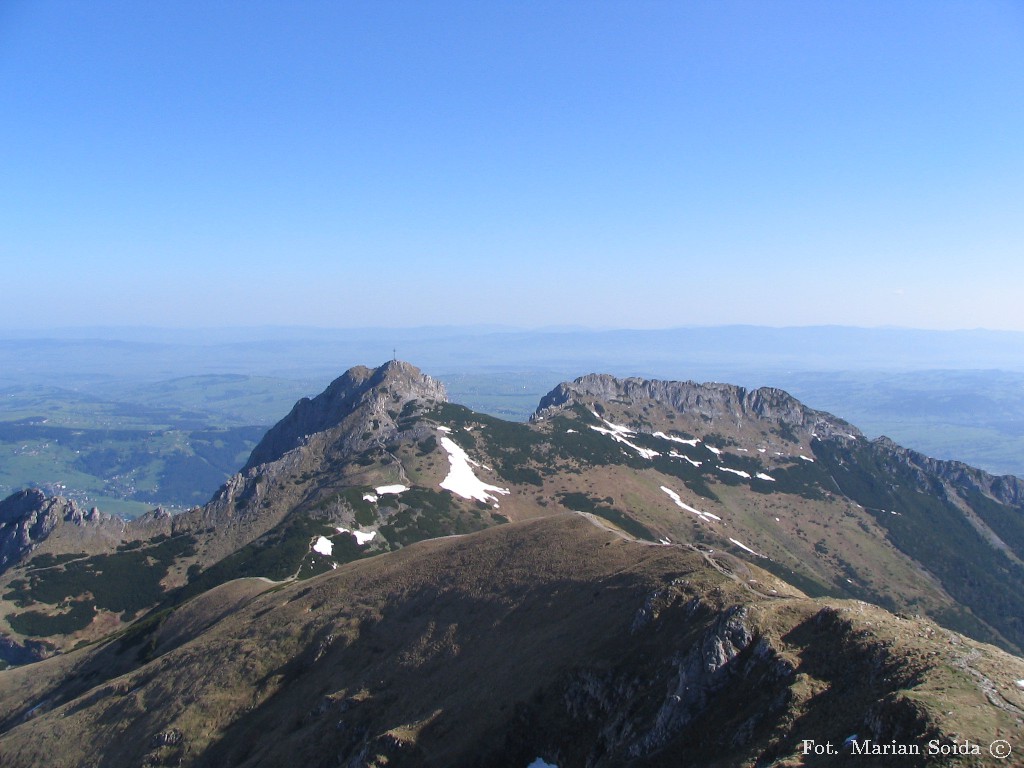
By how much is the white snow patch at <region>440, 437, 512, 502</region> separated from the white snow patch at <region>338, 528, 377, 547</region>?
26.4 metres

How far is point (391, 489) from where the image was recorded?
452ft

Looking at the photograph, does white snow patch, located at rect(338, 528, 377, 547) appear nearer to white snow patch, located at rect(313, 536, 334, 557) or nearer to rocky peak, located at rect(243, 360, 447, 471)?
white snow patch, located at rect(313, 536, 334, 557)

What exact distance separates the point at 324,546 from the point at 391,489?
25.1 metres

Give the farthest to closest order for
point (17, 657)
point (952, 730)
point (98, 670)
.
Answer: point (17, 657) → point (98, 670) → point (952, 730)

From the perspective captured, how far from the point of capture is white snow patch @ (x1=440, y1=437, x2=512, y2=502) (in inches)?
5797

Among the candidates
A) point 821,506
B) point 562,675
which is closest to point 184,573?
point 562,675

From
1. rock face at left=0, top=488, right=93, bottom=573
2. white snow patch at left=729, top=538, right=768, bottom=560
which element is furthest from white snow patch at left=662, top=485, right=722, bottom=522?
rock face at left=0, top=488, right=93, bottom=573

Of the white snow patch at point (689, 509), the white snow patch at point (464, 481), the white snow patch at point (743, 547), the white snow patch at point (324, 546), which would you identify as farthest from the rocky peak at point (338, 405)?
the white snow patch at point (743, 547)

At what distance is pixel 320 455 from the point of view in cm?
16012

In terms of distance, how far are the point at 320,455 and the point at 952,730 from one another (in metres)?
152

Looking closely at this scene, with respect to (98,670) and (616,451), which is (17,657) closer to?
(98,670)
